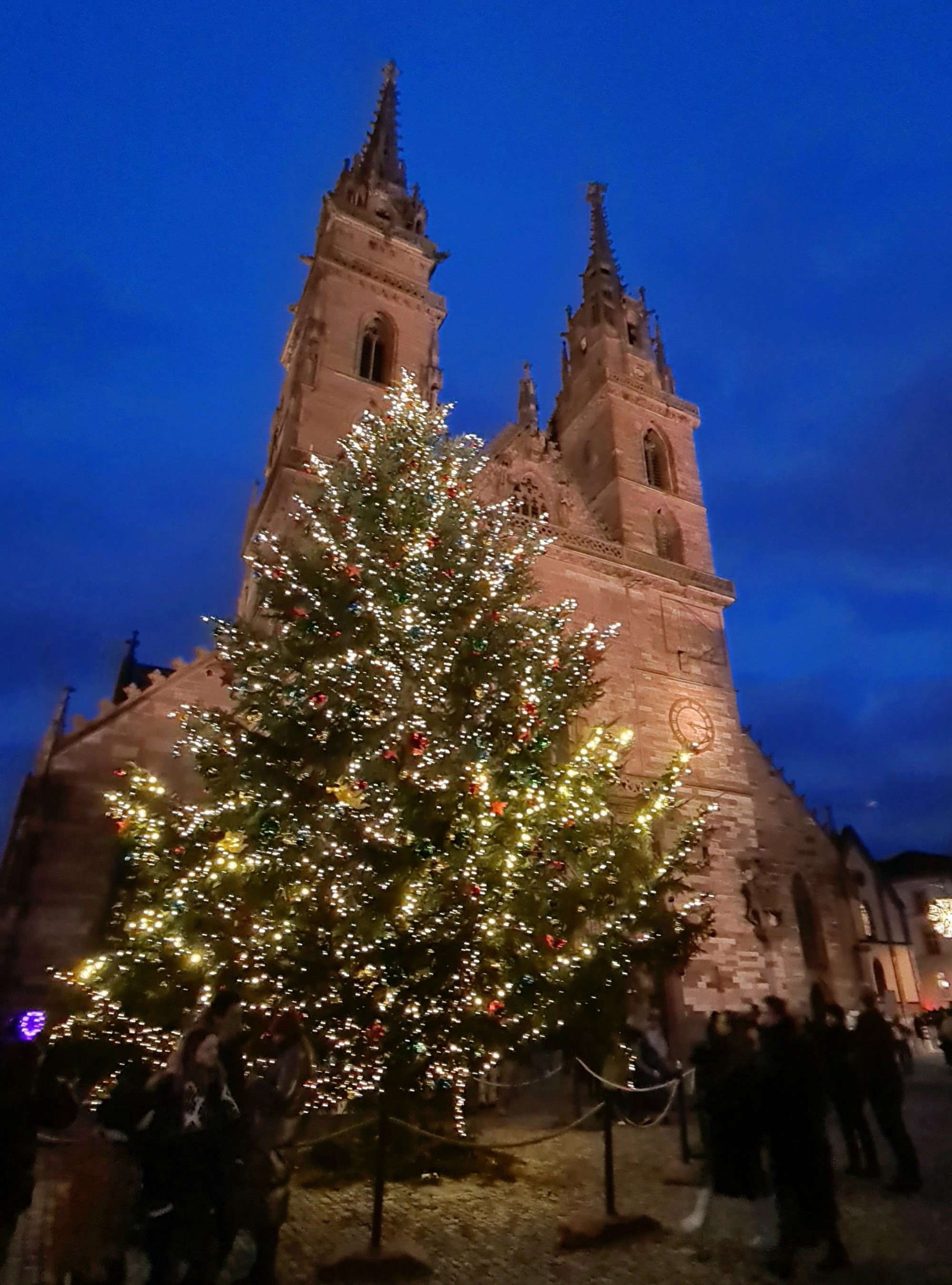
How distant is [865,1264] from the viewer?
17.0 feet

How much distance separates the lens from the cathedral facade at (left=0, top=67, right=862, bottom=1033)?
44.4 ft

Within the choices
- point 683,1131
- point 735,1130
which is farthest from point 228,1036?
point 683,1131

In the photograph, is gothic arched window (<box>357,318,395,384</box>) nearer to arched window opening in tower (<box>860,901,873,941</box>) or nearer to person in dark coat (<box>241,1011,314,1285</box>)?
person in dark coat (<box>241,1011,314,1285</box>)

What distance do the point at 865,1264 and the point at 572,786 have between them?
5.51m

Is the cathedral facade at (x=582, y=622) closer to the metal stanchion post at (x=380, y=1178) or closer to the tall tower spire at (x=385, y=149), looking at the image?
the tall tower spire at (x=385, y=149)

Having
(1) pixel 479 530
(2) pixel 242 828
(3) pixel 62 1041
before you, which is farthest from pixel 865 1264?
(3) pixel 62 1041

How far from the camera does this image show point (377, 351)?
77.4 ft

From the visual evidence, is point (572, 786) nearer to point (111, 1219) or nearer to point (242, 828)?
point (242, 828)

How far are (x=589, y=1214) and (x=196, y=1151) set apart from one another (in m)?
3.52

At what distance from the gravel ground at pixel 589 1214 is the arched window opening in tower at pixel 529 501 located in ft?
55.4

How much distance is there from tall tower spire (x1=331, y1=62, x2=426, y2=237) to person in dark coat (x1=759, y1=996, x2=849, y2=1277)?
90.9ft

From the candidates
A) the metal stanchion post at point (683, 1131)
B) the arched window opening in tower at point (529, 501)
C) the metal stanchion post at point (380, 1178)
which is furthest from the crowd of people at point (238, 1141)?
the arched window opening in tower at point (529, 501)

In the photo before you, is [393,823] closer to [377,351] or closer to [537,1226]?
[537,1226]

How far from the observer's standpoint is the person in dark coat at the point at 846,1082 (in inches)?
284
